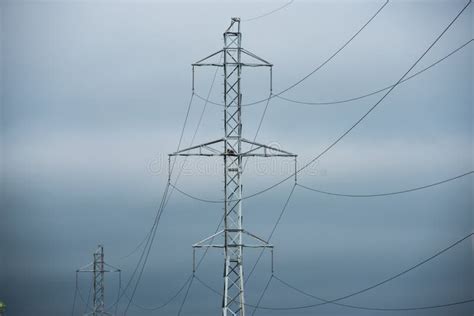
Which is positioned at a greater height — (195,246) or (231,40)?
(231,40)

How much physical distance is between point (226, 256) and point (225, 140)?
428 centimetres

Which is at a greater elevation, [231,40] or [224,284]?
[231,40]

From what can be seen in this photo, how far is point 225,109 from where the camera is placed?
35375 millimetres

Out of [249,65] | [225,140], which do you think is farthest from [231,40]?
[225,140]

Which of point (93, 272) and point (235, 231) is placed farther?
point (93, 272)

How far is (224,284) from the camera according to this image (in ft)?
112

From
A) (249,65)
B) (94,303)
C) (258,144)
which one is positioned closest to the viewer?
(258,144)

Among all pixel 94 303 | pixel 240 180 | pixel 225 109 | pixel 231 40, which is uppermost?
pixel 231 40

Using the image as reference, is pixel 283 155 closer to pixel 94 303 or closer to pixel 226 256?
pixel 226 256

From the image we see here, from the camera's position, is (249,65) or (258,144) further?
(249,65)

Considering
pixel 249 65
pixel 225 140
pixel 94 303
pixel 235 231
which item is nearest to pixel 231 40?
pixel 249 65

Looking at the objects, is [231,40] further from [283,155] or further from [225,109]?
[283,155]

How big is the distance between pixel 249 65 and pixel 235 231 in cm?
644

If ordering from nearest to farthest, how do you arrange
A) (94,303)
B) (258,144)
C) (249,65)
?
(258,144) → (249,65) → (94,303)
